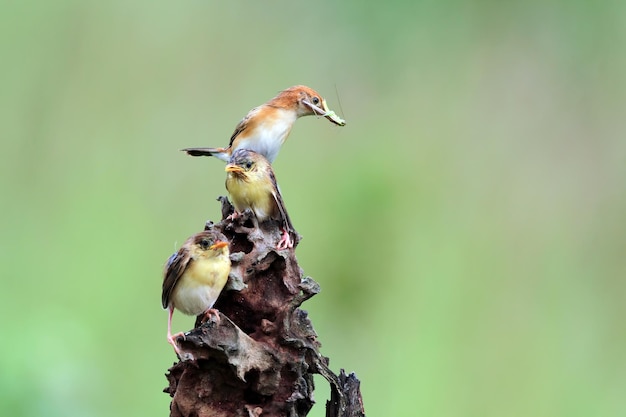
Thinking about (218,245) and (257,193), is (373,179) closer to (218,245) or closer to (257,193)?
(257,193)

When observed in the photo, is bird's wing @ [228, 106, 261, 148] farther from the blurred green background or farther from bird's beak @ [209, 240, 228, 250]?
the blurred green background

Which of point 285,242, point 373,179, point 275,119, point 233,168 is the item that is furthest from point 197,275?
point 373,179

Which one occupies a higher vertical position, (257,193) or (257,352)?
(257,193)

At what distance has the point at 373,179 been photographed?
3.58m

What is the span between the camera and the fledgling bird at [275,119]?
1.92 meters

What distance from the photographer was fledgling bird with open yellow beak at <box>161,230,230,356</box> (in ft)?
4.94

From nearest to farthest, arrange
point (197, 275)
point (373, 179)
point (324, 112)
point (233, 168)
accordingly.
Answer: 1. point (197, 275)
2. point (233, 168)
3. point (324, 112)
4. point (373, 179)

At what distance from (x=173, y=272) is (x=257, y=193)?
0.26m

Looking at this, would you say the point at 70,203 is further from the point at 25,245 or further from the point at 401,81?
the point at 401,81

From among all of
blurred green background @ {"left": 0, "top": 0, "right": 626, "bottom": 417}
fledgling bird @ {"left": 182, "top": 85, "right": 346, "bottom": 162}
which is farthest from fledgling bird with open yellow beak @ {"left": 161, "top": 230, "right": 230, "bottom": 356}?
blurred green background @ {"left": 0, "top": 0, "right": 626, "bottom": 417}

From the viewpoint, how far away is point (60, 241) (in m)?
3.45

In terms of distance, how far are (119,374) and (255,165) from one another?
174cm

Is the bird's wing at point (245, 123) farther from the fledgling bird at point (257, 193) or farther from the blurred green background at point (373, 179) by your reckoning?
the blurred green background at point (373, 179)

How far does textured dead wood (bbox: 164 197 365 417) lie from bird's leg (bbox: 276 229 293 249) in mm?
17
